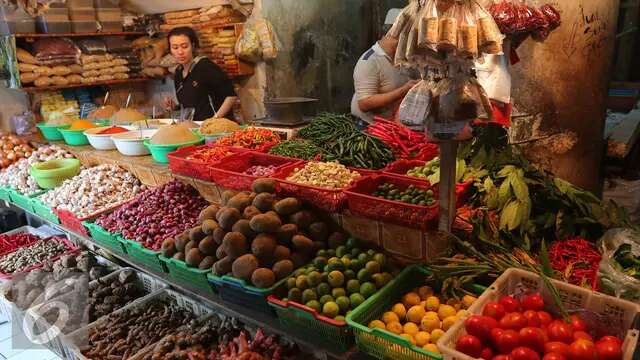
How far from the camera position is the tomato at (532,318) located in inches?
64.6

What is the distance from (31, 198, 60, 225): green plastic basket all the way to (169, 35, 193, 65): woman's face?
2.33 m

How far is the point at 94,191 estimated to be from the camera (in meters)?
3.67

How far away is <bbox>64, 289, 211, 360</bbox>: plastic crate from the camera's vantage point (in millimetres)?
2691

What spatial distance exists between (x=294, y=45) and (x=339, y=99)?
891 millimetres

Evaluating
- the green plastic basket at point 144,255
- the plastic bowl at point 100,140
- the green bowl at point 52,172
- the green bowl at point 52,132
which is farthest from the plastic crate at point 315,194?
the green bowl at point 52,132

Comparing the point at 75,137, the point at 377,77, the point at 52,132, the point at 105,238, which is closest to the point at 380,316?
the point at 105,238

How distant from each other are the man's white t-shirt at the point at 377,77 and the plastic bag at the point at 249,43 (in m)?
2.12

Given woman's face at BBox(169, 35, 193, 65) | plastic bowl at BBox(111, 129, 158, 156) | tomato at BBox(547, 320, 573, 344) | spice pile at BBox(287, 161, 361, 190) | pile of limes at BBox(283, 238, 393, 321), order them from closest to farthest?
tomato at BBox(547, 320, 573, 344), pile of limes at BBox(283, 238, 393, 321), spice pile at BBox(287, 161, 361, 190), plastic bowl at BBox(111, 129, 158, 156), woman's face at BBox(169, 35, 193, 65)

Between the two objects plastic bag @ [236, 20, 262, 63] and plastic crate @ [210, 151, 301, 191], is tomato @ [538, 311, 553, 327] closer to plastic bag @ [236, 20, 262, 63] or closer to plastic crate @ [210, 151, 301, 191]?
plastic crate @ [210, 151, 301, 191]

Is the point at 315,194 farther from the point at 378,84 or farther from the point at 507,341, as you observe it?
the point at 378,84

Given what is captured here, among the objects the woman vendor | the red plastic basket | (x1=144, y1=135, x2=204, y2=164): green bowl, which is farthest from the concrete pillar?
the woman vendor

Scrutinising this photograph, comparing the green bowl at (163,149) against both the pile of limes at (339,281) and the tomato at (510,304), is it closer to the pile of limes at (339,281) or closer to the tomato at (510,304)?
the pile of limes at (339,281)

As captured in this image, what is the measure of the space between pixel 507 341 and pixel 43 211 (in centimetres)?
361

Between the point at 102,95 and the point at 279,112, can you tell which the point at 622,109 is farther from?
the point at 102,95
